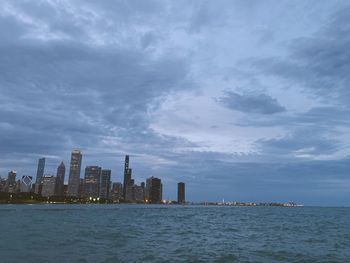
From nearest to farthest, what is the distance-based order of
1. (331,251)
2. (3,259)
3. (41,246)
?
(3,259), (41,246), (331,251)

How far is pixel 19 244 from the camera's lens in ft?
135

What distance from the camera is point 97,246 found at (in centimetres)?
4041

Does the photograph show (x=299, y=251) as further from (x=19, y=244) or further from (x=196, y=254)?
(x=19, y=244)

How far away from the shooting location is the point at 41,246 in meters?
39.3

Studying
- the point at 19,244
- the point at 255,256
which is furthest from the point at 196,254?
the point at 19,244

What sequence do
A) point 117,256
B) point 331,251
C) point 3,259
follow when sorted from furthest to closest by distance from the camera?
point 331,251 < point 117,256 < point 3,259

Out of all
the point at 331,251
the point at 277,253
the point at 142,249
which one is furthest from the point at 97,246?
the point at 331,251

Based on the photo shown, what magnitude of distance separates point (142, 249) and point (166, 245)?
16.6 feet

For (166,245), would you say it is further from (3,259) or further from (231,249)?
(3,259)

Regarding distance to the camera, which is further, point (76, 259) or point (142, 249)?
point (142, 249)

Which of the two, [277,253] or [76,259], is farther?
[277,253]

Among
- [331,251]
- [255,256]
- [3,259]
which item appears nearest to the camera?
[3,259]

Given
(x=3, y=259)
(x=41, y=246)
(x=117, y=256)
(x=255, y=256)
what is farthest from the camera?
(x=41, y=246)

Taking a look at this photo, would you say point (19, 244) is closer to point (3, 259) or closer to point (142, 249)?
point (3, 259)
